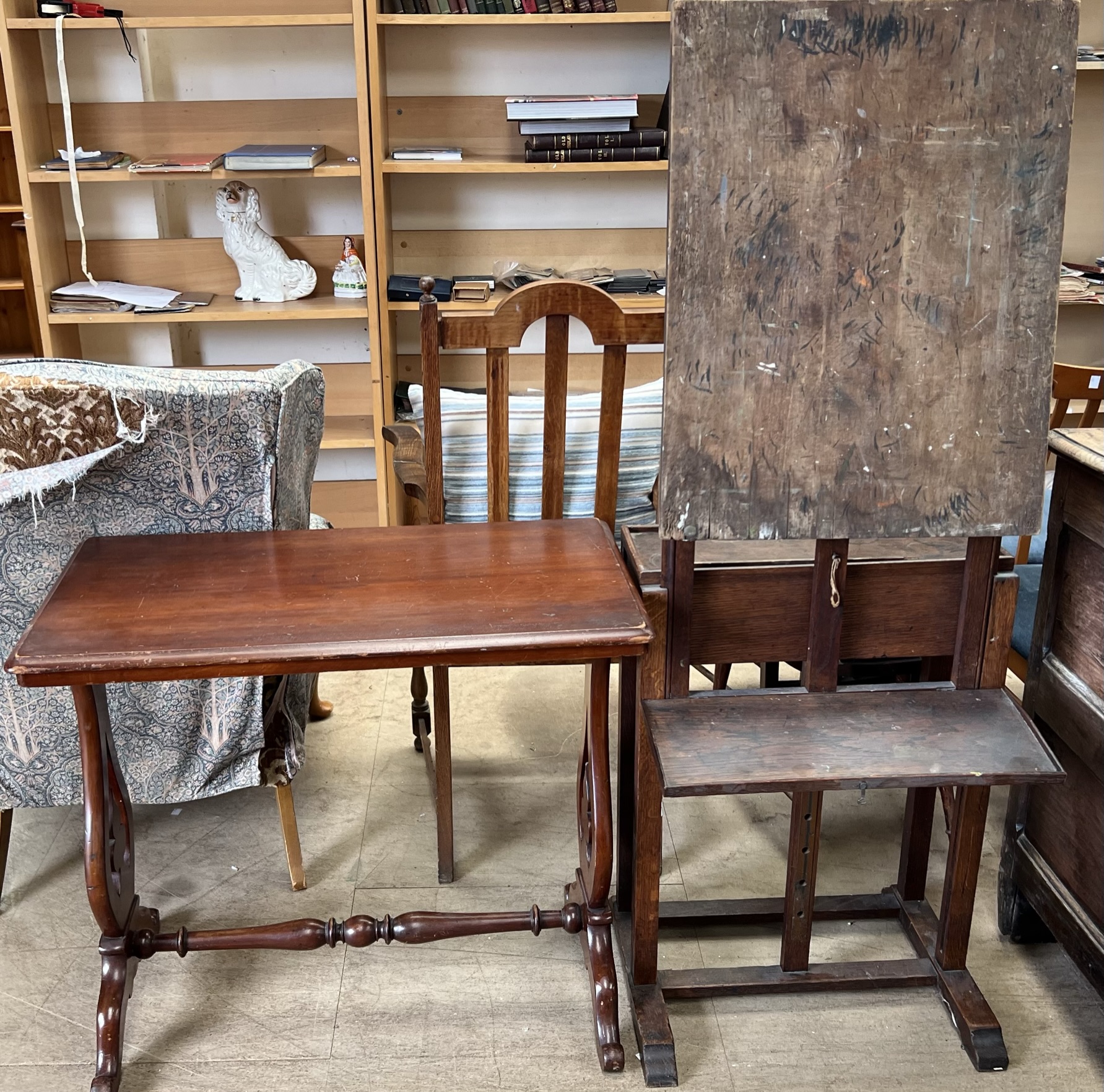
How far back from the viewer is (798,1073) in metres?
1.62

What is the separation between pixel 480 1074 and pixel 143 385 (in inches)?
42.6

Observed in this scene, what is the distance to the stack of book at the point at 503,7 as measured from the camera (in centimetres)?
310

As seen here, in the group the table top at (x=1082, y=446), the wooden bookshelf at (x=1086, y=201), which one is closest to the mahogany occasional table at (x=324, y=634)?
the table top at (x=1082, y=446)

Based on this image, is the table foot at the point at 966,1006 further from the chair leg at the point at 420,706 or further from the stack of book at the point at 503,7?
the stack of book at the point at 503,7

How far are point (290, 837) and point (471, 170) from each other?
1.93 meters

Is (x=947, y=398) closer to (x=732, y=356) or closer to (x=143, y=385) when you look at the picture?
(x=732, y=356)

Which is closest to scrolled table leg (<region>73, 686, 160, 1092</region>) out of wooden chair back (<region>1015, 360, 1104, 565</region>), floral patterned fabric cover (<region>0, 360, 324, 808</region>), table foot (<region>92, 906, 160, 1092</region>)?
table foot (<region>92, 906, 160, 1092</region>)

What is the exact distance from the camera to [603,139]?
3.17 metres

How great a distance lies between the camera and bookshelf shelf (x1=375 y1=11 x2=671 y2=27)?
3.04m

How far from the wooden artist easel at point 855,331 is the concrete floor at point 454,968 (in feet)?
1.63

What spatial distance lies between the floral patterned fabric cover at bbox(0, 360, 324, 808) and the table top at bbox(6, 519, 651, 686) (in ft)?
0.23

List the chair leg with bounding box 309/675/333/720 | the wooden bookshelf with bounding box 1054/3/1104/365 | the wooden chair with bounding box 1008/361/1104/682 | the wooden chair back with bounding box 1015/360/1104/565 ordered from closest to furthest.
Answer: the wooden chair with bounding box 1008/361/1104/682 → the wooden chair back with bounding box 1015/360/1104/565 → the chair leg with bounding box 309/675/333/720 → the wooden bookshelf with bounding box 1054/3/1104/365

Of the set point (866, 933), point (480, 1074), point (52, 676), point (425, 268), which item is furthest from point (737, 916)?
point (425, 268)

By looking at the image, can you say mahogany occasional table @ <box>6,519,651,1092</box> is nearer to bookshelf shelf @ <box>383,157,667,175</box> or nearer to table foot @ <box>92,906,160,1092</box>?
table foot @ <box>92,906,160,1092</box>
